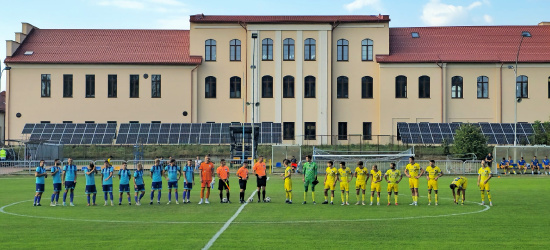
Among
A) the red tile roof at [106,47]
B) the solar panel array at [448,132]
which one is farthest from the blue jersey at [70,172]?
the red tile roof at [106,47]

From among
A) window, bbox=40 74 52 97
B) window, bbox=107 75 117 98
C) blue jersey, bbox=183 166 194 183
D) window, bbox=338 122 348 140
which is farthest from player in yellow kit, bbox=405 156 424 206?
window, bbox=40 74 52 97

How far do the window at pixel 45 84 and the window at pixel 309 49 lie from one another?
2614cm

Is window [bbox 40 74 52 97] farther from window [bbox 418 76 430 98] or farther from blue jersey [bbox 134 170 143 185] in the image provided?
blue jersey [bbox 134 170 143 185]

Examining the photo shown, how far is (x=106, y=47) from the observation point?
254ft

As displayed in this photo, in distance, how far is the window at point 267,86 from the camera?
7456cm

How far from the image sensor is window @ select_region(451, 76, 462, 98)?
7525 cm

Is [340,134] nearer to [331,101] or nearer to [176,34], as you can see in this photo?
[331,101]

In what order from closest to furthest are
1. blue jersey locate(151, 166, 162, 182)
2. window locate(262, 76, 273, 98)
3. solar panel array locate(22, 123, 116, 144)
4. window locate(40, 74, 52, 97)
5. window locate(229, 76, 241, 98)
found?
1. blue jersey locate(151, 166, 162, 182)
2. solar panel array locate(22, 123, 116, 144)
3. window locate(262, 76, 273, 98)
4. window locate(40, 74, 52, 97)
5. window locate(229, 76, 241, 98)

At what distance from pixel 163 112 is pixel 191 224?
53028 millimetres

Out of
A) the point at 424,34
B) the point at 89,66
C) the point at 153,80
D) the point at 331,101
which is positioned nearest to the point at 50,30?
the point at 89,66

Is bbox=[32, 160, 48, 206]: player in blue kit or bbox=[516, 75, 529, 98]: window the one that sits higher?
bbox=[516, 75, 529, 98]: window

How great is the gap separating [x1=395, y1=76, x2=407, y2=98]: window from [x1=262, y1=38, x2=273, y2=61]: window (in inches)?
516

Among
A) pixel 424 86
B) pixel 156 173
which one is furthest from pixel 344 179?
pixel 424 86

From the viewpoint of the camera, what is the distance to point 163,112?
74500 mm
